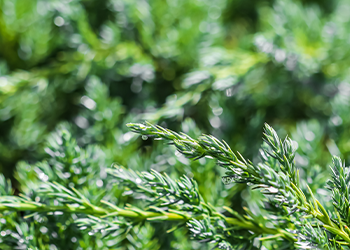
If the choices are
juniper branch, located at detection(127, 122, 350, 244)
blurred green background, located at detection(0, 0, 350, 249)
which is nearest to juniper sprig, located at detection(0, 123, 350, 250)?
juniper branch, located at detection(127, 122, 350, 244)

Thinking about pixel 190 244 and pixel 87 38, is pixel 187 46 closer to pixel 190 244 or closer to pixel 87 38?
pixel 87 38

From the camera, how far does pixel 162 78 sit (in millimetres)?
667

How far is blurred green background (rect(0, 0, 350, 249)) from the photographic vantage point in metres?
0.57

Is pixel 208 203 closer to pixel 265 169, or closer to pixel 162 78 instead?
pixel 265 169

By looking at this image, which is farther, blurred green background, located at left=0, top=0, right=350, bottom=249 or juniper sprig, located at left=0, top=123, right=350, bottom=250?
blurred green background, located at left=0, top=0, right=350, bottom=249

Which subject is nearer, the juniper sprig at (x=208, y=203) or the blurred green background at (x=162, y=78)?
the juniper sprig at (x=208, y=203)

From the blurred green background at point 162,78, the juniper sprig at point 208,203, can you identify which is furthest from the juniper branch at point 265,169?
the blurred green background at point 162,78

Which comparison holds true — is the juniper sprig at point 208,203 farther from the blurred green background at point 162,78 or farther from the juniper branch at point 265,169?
the blurred green background at point 162,78

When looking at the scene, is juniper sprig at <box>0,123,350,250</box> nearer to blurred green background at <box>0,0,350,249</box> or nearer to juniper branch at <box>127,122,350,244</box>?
juniper branch at <box>127,122,350,244</box>

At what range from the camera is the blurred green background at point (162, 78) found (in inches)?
22.4

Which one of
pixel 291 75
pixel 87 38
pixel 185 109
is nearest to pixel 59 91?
pixel 87 38

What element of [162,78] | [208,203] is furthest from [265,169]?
[162,78]

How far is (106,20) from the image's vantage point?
2.45 feet

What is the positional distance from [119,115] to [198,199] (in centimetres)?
34
